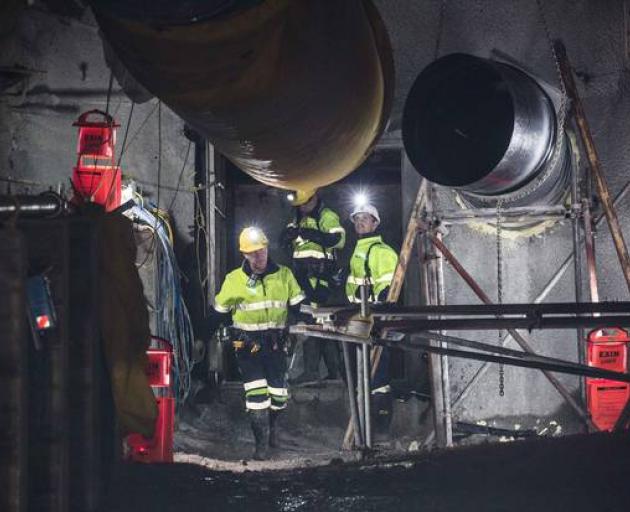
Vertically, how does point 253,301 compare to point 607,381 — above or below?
above

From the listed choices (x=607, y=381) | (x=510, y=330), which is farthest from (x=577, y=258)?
(x=607, y=381)

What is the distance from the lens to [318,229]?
31.1 feet

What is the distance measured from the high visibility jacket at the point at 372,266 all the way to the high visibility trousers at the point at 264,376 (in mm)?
1009

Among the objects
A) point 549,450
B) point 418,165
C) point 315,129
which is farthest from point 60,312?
point 418,165

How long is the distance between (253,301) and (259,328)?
27 centimetres

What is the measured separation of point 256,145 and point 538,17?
191 inches

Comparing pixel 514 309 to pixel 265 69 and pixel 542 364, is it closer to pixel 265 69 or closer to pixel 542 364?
pixel 542 364

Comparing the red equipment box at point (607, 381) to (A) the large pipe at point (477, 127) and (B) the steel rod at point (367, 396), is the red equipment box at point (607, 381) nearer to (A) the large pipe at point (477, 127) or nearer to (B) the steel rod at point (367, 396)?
(A) the large pipe at point (477, 127)

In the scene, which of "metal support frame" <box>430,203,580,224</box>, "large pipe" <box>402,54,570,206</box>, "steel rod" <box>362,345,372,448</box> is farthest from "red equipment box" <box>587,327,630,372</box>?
"steel rod" <box>362,345,372,448</box>

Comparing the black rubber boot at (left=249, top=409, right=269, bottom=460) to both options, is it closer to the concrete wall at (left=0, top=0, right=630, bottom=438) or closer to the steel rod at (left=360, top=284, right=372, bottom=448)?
the concrete wall at (left=0, top=0, right=630, bottom=438)

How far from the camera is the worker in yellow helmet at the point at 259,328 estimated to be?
322 inches

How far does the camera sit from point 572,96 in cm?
681

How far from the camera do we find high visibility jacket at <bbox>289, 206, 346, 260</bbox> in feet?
30.8

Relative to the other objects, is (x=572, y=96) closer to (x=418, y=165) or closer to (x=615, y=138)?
(x=615, y=138)
